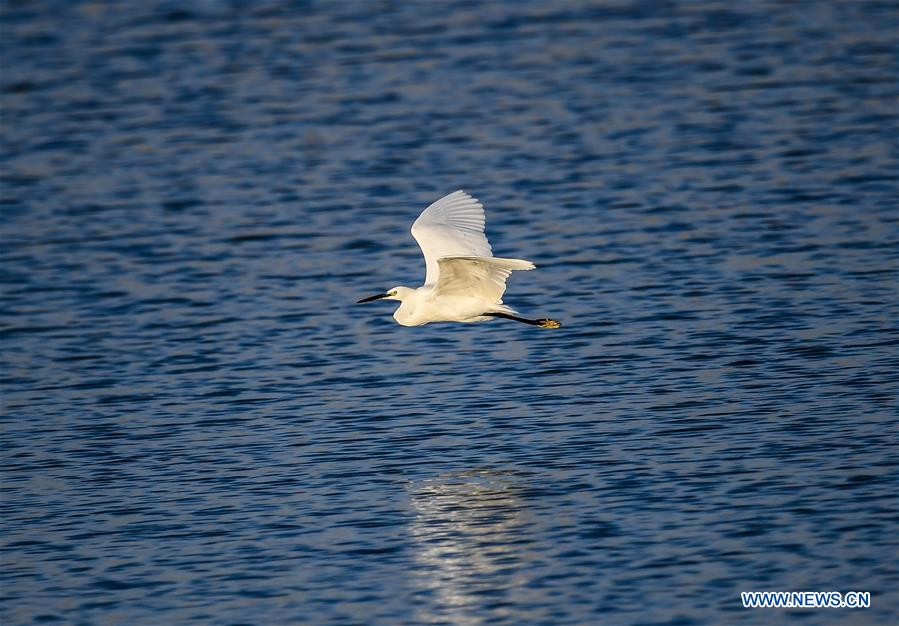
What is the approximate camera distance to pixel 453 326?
15.9 m

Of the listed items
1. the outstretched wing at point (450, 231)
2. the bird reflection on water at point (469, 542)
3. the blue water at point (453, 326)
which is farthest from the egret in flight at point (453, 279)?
the bird reflection on water at point (469, 542)

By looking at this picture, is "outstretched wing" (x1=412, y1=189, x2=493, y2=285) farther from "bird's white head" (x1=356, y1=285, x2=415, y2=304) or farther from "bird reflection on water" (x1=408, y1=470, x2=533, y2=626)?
"bird reflection on water" (x1=408, y1=470, x2=533, y2=626)

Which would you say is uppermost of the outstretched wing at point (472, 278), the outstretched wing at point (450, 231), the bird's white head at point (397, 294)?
the outstretched wing at point (450, 231)

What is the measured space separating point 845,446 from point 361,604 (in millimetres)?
3870

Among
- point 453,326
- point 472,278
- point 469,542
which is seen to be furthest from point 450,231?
point 453,326

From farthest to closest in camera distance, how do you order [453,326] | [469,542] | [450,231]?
[453,326], [450,231], [469,542]

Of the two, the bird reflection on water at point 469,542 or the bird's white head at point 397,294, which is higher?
the bird's white head at point 397,294

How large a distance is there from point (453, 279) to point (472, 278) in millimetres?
154

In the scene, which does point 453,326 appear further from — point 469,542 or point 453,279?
point 469,542

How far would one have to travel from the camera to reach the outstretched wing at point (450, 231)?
41.1 feet

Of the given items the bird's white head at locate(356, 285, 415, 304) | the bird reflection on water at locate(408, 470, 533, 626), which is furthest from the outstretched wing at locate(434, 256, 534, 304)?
the bird reflection on water at locate(408, 470, 533, 626)

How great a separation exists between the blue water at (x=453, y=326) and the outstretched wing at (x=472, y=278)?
3.50ft

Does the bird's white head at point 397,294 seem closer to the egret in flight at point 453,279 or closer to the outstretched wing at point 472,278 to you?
the egret in flight at point 453,279

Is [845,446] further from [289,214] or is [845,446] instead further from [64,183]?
[64,183]
